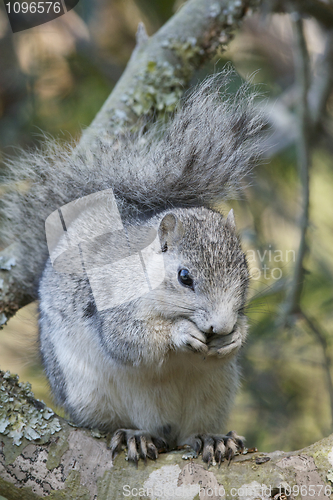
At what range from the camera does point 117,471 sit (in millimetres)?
1781

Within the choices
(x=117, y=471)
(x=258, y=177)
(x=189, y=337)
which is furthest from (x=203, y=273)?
(x=258, y=177)

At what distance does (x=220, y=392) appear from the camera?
7.11ft

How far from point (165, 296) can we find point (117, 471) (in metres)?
0.63

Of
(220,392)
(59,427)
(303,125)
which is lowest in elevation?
(220,392)

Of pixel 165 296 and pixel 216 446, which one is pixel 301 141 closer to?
pixel 165 296

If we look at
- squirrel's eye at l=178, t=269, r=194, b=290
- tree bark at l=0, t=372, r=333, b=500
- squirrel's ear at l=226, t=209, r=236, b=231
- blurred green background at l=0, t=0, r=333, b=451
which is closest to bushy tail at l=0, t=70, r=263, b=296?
squirrel's ear at l=226, t=209, r=236, b=231

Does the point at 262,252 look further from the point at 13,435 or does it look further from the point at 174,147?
the point at 13,435

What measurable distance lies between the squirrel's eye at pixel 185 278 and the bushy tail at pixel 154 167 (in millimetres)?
504

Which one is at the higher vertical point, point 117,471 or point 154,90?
point 154,90

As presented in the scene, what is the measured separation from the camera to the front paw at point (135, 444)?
182 centimetres

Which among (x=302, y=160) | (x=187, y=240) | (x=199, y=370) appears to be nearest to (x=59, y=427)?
(x=199, y=370)

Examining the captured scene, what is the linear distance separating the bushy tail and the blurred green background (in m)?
0.34

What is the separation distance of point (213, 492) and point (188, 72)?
2.15 m

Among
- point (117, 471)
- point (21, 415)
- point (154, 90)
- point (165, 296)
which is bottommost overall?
point (117, 471)
